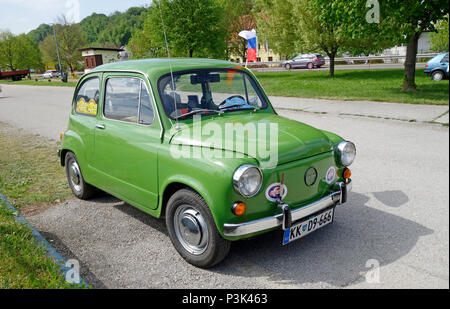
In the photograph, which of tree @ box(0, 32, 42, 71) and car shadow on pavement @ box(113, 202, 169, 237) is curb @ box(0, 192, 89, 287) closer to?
car shadow on pavement @ box(113, 202, 169, 237)

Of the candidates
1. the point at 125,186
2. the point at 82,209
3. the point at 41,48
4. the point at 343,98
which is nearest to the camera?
the point at 125,186

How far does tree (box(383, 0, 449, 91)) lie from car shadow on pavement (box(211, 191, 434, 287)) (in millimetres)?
9476

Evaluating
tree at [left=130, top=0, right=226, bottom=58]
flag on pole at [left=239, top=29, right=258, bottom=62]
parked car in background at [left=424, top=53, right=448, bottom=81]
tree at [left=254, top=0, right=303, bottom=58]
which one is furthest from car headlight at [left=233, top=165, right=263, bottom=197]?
tree at [left=130, top=0, right=226, bottom=58]

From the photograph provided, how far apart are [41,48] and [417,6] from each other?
7385 cm

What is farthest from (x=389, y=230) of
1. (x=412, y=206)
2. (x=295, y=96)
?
(x=295, y=96)

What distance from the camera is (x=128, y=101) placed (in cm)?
435

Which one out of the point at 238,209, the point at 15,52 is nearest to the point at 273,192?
the point at 238,209

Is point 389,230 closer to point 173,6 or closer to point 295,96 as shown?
point 295,96

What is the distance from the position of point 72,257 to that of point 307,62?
35063 millimetres

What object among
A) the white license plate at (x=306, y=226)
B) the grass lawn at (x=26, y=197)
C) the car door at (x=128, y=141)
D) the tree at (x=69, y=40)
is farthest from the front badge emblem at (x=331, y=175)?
the tree at (x=69, y=40)

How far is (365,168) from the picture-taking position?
6.20m

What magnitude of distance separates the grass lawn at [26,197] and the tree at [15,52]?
6591 centimetres

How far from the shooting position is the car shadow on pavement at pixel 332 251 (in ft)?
11.0

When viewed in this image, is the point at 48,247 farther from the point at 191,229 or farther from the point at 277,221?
the point at 277,221
